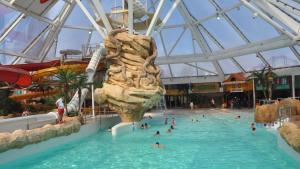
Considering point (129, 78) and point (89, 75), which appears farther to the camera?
point (89, 75)

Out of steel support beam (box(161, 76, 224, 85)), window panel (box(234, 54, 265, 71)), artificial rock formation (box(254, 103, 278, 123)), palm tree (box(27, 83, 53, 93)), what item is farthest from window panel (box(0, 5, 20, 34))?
window panel (box(234, 54, 265, 71))

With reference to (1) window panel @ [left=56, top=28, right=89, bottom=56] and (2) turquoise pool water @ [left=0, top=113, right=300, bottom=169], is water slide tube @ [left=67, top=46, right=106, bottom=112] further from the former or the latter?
(1) window panel @ [left=56, top=28, right=89, bottom=56]

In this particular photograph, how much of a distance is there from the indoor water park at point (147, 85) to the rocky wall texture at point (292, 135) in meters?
Answer: 0.08

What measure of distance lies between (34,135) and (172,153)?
5.37 m

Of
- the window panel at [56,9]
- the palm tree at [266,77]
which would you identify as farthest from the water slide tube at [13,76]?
the palm tree at [266,77]

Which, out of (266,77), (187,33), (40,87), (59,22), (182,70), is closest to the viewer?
(40,87)

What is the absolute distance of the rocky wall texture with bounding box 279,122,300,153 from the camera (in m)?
10.2

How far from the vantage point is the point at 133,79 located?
22.2 meters

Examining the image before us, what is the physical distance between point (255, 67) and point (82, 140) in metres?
25.4

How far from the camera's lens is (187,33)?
38375 mm

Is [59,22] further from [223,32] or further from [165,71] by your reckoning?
[165,71]

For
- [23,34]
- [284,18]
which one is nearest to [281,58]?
[284,18]

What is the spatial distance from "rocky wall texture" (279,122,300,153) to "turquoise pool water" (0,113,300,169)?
61cm

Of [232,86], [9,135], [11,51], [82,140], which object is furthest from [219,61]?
[9,135]
